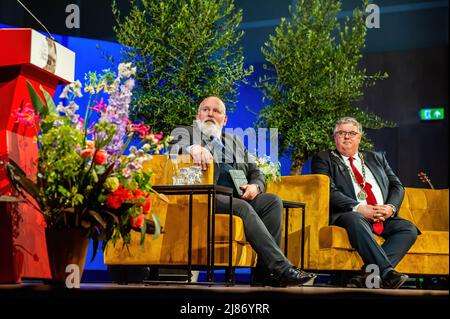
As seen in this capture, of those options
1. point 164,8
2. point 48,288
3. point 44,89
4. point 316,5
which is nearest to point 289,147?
point 316,5

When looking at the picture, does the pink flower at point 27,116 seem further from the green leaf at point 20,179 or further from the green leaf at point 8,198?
the green leaf at point 8,198

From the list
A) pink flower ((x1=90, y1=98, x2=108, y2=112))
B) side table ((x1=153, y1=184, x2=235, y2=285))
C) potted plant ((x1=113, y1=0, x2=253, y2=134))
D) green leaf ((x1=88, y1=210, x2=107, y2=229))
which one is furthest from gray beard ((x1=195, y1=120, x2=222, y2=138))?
green leaf ((x1=88, y1=210, x2=107, y2=229))

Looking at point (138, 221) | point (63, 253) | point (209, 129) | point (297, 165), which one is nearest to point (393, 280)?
point (209, 129)

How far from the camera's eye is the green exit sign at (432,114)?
7.98 meters

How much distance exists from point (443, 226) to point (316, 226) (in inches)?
45.2

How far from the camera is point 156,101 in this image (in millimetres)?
6055

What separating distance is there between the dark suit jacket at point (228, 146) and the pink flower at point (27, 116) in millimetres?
1321

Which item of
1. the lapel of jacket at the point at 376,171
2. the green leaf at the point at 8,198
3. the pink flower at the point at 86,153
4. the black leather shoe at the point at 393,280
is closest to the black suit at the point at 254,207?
the black leather shoe at the point at 393,280

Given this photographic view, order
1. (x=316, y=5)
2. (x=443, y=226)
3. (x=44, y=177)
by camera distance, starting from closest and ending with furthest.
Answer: (x=44, y=177), (x=443, y=226), (x=316, y=5)

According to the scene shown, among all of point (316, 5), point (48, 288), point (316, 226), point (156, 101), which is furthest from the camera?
point (316, 5)

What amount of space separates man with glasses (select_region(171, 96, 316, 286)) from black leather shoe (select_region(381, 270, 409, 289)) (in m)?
0.62

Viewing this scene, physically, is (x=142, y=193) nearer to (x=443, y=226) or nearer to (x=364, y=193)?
(x=364, y=193)

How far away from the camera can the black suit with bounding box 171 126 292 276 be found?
366 cm

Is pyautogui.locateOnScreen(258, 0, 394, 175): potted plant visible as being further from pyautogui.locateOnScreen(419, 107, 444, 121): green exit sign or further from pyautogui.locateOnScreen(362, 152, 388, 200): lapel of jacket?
pyautogui.locateOnScreen(419, 107, 444, 121): green exit sign
